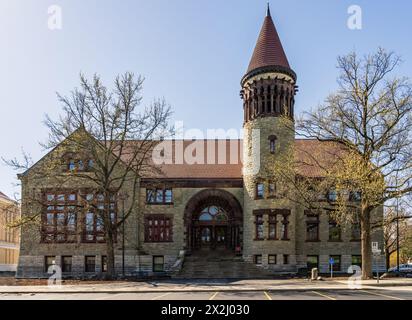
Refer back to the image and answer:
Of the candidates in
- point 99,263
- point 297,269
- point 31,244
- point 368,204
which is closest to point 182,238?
point 99,263

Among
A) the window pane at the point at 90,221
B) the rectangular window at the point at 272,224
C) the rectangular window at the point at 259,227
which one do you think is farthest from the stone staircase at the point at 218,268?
the window pane at the point at 90,221

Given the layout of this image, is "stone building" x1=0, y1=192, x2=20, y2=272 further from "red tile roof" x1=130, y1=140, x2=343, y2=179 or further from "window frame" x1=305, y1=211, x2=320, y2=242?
"window frame" x1=305, y1=211, x2=320, y2=242

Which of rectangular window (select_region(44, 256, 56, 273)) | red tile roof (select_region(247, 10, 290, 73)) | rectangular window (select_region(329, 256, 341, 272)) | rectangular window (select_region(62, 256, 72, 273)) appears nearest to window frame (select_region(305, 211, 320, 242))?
rectangular window (select_region(329, 256, 341, 272))

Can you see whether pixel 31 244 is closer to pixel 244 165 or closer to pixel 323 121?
pixel 244 165

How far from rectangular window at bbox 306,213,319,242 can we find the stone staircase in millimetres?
6130

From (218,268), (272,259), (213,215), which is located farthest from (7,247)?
(272,259)

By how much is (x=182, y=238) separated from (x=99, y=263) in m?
7.35

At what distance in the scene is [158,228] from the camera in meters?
37.6

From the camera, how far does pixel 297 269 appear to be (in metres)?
36.0

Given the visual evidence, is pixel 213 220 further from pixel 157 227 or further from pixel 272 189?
pixel 272 189

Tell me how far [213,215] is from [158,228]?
5.08 m

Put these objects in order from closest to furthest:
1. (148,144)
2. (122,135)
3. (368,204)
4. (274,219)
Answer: (368,204), (122,135), (148,144), (274,219)

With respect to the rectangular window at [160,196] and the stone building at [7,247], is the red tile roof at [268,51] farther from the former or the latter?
the stone building at [7,247]

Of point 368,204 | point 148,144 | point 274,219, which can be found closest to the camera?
point 368,204
